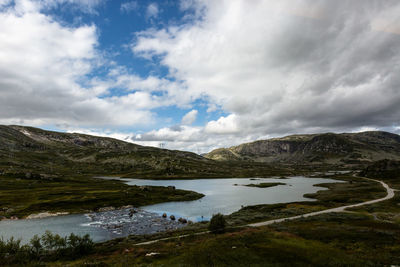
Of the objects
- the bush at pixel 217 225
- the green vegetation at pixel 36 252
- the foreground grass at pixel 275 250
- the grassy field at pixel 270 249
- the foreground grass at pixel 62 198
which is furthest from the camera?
the foreground grass at pixel 62 198

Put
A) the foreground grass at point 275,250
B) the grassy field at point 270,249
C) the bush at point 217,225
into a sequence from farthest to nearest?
the bush at point 217,225 < the grassy field at point 270,249 < the foreground grass at point 275,250

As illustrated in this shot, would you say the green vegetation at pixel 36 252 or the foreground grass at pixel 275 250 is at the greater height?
the foreground grass at pixel 275 250

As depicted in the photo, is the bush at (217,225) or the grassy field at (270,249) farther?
the bush at (217,225)

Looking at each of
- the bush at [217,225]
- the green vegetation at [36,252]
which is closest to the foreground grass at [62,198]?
the green vegetation at [36,252]

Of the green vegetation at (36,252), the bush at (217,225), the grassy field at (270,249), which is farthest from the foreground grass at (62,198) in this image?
the bush at (217,225)

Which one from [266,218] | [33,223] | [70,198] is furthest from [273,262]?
[70,198]

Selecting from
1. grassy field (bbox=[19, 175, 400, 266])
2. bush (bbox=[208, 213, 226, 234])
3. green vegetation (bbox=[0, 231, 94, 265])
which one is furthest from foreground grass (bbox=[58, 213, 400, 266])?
bush (bbox=[208, 213, 226, 234])

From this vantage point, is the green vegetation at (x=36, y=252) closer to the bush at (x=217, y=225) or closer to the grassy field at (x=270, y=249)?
the grassy field at (x=270, y=249)

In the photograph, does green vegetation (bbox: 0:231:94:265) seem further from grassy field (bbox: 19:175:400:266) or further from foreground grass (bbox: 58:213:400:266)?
foreground grass (bbox: 58:213:400:266)

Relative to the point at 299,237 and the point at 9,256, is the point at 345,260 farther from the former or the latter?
the point at 9,256

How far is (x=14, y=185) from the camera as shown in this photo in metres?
144

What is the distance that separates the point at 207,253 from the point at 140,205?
3434 inches

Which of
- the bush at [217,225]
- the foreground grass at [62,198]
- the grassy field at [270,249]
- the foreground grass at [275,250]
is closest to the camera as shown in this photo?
the foreground grass at [275,250]

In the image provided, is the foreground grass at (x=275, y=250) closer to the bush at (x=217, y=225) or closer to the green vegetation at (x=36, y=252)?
the green vegetation at (x=36, y=252)
